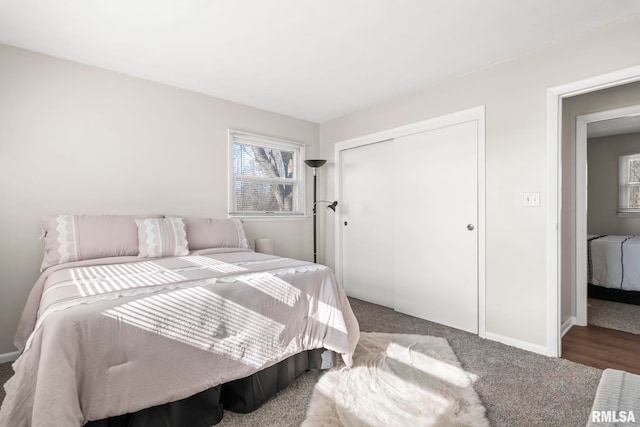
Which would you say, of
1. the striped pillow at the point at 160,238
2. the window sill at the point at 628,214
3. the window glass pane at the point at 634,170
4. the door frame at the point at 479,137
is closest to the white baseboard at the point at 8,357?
the striped pillow at the point at 160,238

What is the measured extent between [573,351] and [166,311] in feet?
9.80

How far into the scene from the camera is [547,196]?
2.43 metres

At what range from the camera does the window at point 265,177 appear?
3.68m

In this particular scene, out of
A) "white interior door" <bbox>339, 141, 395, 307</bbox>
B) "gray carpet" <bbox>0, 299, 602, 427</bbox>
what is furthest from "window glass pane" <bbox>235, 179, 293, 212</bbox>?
"gray carpet" <bbox>0, 299, 602, 427</bbox>

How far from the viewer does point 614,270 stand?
150 inches

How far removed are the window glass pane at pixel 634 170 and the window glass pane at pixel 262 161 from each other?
5304 mm

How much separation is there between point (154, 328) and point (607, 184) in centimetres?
669

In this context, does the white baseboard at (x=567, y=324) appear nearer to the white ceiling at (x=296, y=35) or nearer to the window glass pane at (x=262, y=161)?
the white ceiling at (x=296, y=35)

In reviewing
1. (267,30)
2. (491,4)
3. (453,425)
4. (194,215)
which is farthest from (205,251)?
(491,4)

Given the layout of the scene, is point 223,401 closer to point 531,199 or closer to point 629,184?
point 531,199

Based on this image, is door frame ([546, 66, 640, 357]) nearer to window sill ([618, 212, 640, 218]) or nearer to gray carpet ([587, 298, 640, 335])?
gray carpet ([587, 298, 640, 335])

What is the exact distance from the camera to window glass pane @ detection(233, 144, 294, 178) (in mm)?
3707

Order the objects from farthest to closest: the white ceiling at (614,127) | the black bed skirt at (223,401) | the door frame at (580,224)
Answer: the white ceiling at (614,127) → the door frame at (580,224) → the black bed skirt at (223,401)

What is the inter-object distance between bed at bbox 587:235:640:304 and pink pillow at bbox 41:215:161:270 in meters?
5.16
